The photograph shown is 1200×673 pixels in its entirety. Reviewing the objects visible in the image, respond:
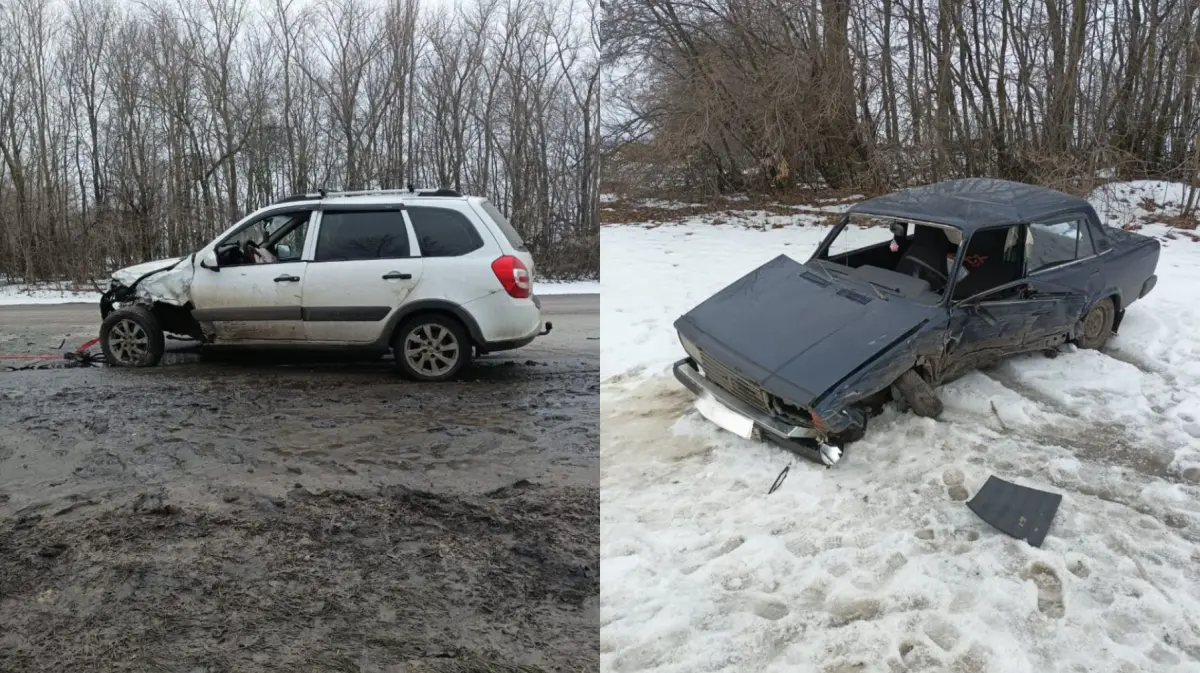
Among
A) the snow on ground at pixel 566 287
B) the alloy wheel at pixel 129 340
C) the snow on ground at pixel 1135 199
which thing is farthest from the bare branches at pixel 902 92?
the alloy wheel at pixel 129 340

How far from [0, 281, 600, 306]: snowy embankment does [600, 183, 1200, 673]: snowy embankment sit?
11686 mm

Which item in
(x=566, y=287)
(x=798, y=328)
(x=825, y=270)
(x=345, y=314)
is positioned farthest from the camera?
(x=566, y=287)

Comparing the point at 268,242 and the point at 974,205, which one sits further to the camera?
the point at 268,242

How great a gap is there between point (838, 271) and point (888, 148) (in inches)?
444

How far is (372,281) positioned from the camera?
22.6 feet

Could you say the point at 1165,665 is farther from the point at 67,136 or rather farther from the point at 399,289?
the point at 67,136

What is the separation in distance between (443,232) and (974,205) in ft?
13.8

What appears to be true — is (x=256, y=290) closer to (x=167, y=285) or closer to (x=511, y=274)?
(x=167, y=285)

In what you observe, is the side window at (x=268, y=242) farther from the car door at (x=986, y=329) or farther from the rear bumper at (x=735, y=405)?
the car door at (x=986, y=329)

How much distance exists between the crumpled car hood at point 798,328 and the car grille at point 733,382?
0.05m

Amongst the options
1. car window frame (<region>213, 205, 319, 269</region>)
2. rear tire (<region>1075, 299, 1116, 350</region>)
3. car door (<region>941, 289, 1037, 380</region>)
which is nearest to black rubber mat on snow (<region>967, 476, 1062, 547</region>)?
car door (<region>941, 289, 1037, 380</region>)

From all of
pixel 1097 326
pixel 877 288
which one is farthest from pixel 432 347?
pixel 1097 326

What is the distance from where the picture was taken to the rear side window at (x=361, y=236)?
7004mm

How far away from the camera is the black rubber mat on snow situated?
400 centimetres
